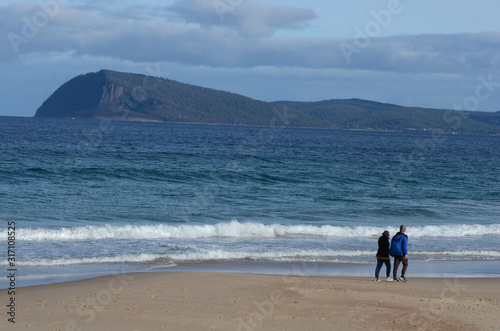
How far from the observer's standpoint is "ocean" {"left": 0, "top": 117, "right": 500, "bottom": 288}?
17062mm

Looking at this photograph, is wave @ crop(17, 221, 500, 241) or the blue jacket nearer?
the blue jacket

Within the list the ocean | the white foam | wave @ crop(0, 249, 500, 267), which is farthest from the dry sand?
wave @ crop(0, 249, 500, 267)

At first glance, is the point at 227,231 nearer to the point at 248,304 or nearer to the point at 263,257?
the point at 263,257

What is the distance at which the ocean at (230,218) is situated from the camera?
17.1 m

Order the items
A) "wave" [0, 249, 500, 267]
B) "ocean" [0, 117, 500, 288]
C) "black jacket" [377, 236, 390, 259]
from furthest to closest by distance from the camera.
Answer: "ocean" [0, 117, 500, 288] → "wave" [0, 249, 500, 267] → "black jacket" [377, 236, 390, 259]

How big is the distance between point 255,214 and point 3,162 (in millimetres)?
21432

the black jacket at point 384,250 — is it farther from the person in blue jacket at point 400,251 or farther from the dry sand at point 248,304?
the dry sand at point 248,304

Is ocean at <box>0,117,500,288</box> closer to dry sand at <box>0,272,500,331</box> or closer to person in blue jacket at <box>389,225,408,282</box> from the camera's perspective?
person in blue jacket at <box>389,225,408,282</box>

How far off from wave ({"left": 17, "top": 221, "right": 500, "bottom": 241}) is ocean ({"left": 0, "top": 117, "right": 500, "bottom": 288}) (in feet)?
0.15

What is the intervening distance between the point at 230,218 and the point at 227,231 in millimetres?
2870

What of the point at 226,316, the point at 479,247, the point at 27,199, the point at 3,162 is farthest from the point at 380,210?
the point at 3,162

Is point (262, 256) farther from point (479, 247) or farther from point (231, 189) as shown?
point (231, 189)

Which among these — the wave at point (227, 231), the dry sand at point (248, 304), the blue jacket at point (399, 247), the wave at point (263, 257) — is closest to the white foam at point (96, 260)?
the wave at point (263, 257)

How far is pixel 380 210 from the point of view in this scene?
2912 cm
